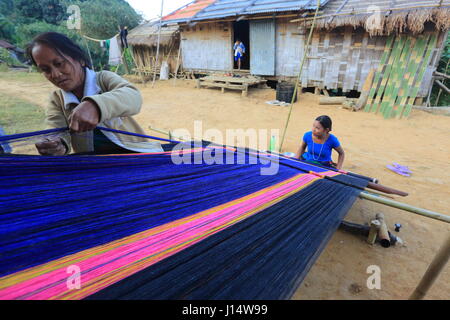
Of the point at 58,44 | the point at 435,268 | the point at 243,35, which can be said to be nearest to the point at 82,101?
the point at 58,44

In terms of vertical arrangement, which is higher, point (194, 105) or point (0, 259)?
point (0, 259)

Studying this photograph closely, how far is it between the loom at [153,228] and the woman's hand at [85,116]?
241 mm

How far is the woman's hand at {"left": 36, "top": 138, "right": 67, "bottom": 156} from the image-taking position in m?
1.20

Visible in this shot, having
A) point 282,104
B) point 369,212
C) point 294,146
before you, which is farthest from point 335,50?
point 369,212

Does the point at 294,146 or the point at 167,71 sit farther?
the point at 167,71

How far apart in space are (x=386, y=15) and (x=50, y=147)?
693cm

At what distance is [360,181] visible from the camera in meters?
1.47

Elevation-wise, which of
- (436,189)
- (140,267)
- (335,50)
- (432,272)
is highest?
(335,50)

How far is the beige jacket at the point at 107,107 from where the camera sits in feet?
3.35

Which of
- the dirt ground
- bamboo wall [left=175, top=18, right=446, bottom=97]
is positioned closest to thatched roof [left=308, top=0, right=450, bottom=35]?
bamboo wall [left=175, top=18, right=446, bottom=97]

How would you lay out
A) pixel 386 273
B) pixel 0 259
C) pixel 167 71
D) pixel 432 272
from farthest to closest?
pixel 167 71 → pixel 386 273 → pixel 432 272 → pixel 0 259

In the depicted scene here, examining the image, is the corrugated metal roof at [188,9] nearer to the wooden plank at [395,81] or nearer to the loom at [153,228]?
the wooden plank at [395,81]
